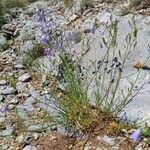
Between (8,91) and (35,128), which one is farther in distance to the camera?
(8,91)

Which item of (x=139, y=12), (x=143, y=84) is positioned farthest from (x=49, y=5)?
(x=143, y=84)

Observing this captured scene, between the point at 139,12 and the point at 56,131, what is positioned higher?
the point at 139,12

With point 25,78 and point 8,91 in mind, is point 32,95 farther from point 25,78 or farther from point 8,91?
point 25,78

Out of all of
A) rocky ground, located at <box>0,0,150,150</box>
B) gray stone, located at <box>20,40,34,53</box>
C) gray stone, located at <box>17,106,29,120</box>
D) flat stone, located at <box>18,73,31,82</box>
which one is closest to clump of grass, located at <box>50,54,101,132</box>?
rocky ground, located at <box>0,0,150,150</box>

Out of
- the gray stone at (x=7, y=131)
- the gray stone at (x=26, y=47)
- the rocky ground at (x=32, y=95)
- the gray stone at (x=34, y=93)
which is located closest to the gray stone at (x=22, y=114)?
the rocky ground at (x=32, y=95)

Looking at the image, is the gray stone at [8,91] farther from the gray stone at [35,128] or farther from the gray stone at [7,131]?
the gray stone at [35,128]

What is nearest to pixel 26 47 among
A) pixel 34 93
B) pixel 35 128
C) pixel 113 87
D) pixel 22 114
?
pixel 34 93

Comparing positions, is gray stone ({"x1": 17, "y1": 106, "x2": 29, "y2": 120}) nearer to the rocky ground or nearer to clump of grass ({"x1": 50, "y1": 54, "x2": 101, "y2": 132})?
the rocky ground

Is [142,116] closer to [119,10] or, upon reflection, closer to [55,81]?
[55,81]
